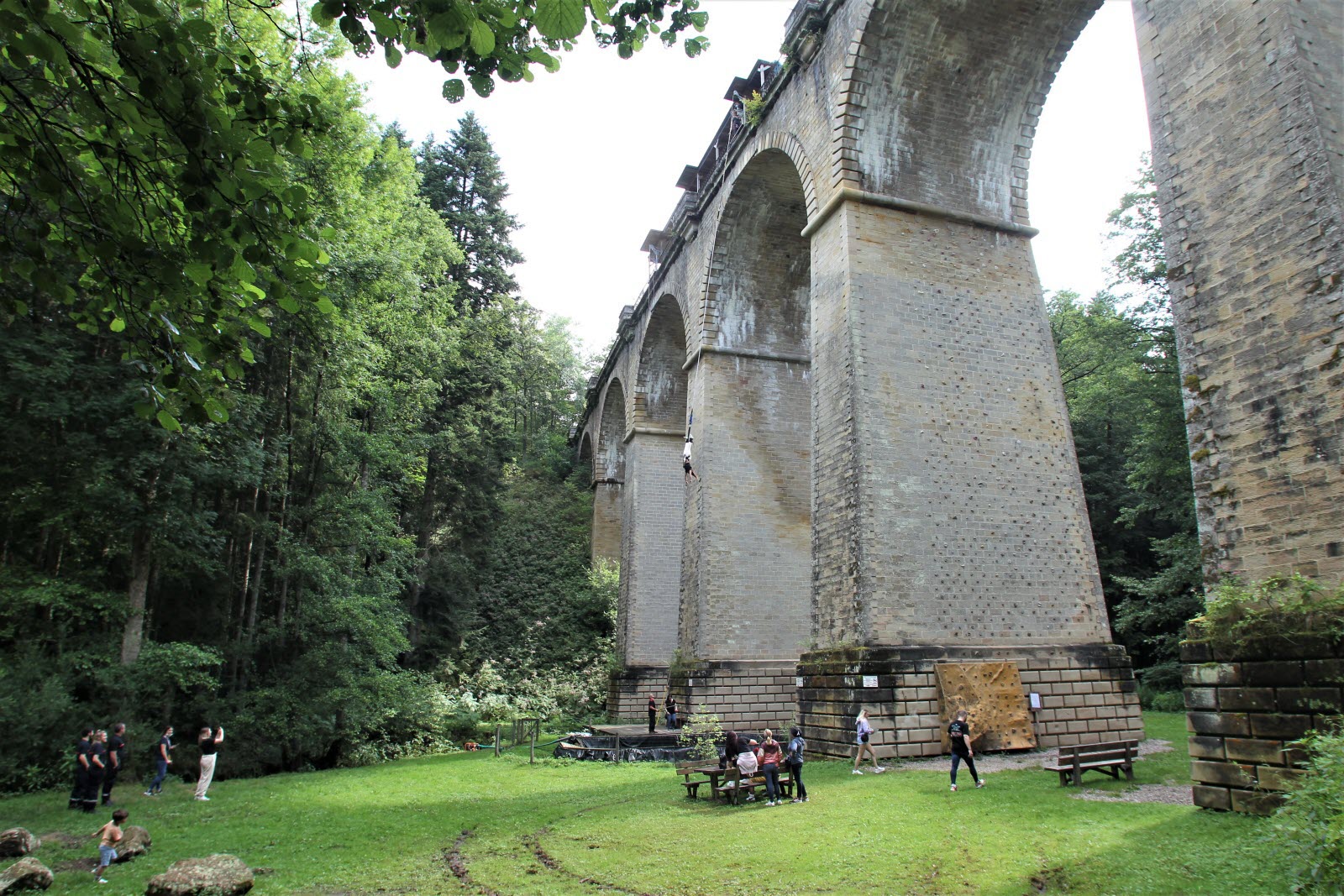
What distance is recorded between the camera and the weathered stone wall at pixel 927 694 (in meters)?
10.9

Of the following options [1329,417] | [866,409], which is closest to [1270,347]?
[1329,417]

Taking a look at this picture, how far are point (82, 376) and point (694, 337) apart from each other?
1247cm

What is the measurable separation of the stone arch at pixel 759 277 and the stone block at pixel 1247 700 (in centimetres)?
1395

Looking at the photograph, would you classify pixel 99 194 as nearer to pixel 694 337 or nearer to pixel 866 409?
pixel 866 409

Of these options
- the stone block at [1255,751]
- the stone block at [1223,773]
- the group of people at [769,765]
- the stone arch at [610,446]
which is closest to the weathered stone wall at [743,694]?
the group of people at [769,765]

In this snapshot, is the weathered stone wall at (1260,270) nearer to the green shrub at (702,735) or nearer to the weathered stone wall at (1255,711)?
the weathered stone wall at (1255,711)

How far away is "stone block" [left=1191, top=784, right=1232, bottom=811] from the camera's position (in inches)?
247

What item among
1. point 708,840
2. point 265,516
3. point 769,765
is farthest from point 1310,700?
point 265,516

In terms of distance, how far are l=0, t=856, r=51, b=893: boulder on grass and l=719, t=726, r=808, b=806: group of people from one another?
689 centimetres

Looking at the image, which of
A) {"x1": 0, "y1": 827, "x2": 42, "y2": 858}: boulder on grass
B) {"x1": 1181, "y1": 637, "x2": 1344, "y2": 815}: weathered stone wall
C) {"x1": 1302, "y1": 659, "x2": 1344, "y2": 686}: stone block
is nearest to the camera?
{"x1": 1302, "y1": 659, "x2": 1344, "y2": 686}: stone block

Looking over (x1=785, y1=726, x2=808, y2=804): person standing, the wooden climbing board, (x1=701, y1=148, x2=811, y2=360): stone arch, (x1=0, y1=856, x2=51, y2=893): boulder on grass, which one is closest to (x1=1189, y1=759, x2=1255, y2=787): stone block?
(x1=785, y1=726, x2=808, y2=804): person standing

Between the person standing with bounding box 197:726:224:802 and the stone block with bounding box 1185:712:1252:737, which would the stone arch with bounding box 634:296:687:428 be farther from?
the stone block with bounding box 1185:712:1252:737

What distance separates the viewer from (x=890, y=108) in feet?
43.6

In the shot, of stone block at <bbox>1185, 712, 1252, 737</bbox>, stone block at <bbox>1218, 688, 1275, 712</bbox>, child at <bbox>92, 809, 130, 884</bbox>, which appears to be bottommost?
child at <bbox>92, 809, 130, 884</bbox>
